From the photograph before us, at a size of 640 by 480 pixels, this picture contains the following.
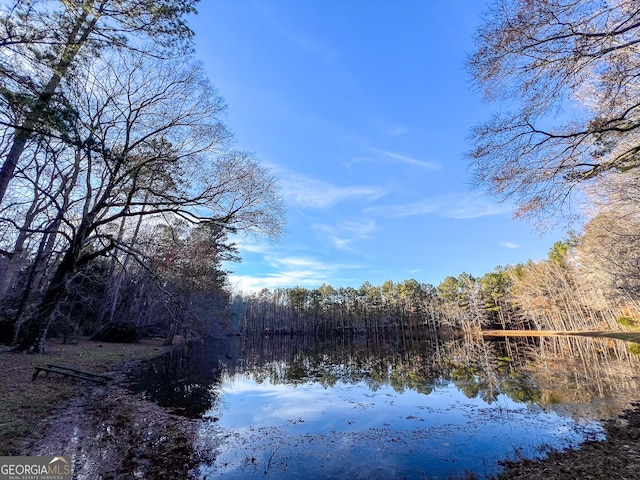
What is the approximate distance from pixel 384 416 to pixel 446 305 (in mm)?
60241

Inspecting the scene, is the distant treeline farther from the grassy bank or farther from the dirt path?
the grassy bank

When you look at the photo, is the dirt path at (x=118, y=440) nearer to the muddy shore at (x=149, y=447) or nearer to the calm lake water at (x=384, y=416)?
the muddy shore at (x=149, y=447)

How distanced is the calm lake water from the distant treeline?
36118 mm

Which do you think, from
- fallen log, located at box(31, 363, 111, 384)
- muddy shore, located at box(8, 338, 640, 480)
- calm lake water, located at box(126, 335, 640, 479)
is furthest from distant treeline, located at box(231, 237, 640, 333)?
fallen log, located at box(31, 363, 111, 384)

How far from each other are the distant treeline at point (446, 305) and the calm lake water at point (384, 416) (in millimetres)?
36118

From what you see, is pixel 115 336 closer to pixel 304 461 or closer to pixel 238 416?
pixel 238 416

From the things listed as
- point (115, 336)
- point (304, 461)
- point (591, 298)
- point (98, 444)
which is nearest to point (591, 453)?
point (304, 461)

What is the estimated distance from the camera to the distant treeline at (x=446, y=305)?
44094mm

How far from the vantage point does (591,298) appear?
1455 inches

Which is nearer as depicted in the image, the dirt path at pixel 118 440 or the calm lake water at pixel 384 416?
the dirt path at pixel 118 440

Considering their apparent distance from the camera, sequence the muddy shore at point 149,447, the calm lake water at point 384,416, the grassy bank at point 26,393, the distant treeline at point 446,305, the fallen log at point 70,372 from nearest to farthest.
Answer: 1. the muddy shore at point 149,447
2. the grassy bank at point 26,393
3. the calm lake water at point 384,416
4. the fallen log at point 70,372
5. the distant treeline at point 446,305

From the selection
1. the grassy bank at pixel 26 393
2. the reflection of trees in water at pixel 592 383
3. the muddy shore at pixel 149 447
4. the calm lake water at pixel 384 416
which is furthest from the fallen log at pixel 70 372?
the reflection of trees in water at pixel 592 383

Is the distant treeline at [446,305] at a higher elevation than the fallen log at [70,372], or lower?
higher

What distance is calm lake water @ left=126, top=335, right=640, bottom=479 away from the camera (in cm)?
534
